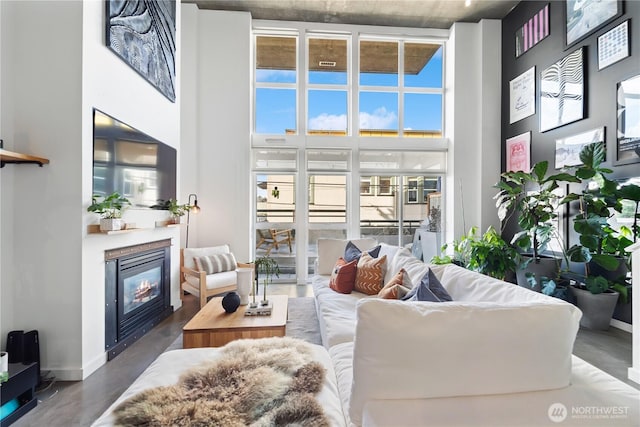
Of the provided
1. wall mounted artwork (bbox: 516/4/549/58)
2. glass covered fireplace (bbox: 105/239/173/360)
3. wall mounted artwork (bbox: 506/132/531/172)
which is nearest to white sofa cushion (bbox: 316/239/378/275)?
glass covered fireplace (bbox: 105/239/173/360)

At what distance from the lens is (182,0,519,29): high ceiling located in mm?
4879

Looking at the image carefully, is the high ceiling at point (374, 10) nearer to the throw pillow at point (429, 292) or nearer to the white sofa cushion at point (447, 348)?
the throw pillow at point (429, 292)

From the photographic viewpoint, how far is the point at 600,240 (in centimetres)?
324

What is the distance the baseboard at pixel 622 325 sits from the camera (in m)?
3.14

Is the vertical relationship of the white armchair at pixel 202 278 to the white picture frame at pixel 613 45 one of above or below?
below

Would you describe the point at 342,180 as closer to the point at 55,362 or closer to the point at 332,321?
the point at 332,321

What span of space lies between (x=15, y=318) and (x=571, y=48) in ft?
21.5

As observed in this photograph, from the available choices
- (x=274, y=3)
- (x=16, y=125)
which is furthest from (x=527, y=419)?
(x=274, y=3)

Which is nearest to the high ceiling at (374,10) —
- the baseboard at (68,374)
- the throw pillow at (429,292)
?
the throw pillow at (429,292)

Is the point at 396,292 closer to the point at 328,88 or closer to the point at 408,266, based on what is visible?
the point at 408,266

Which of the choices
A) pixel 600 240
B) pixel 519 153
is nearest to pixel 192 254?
pixel 600 240

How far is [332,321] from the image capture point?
7.13ft

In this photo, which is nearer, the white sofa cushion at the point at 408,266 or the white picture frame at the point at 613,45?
the white sofa cushion at the point at 408,266

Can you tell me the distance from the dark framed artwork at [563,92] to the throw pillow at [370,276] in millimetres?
3377
